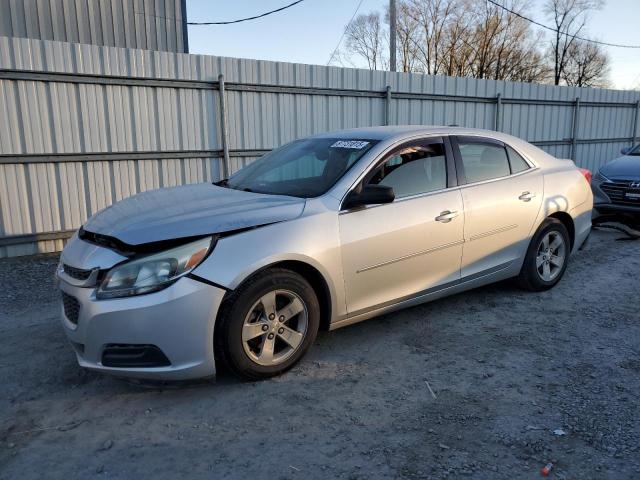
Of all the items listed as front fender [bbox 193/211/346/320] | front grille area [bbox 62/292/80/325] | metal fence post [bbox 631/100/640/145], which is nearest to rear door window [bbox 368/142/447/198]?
front fender [bbox 193/211/346/320]

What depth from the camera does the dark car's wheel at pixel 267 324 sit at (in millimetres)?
3035

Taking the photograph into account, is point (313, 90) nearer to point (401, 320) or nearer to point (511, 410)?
point (401, 320)

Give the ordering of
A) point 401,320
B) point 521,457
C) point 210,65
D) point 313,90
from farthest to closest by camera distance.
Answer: point 313,90, point 210,65, point 401,320, point 521,457

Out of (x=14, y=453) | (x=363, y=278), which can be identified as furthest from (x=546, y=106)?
(x=14, y=453)

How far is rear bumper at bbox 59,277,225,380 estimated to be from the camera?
2838 millimetres

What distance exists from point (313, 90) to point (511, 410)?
651 cm

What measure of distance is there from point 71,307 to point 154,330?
636mm

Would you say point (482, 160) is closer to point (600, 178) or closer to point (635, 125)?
point (600, 178)

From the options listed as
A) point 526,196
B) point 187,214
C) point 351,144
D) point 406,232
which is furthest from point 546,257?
point 187,214

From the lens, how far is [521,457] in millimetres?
2508

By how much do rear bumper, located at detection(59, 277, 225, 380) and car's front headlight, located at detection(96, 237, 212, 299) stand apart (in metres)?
0.04

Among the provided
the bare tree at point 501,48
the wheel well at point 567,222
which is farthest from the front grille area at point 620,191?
the bare tree at point 501,48

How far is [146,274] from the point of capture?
2893 millimetres

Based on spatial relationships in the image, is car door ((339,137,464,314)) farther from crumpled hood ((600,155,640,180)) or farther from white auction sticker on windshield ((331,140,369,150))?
crumpled hood ((600,155,640,180))
